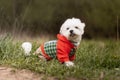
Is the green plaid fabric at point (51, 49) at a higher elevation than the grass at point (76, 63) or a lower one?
higher

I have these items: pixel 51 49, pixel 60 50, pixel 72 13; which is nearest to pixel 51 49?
pixel 51 49

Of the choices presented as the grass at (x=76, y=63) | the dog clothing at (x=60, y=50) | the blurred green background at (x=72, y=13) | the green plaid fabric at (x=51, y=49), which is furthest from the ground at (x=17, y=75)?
the blurred green background at (x=72, y=13)

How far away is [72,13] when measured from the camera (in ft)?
71.7

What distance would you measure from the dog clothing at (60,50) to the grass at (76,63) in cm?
15

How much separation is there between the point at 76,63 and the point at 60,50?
0.52 meters

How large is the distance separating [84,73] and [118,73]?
61 cm

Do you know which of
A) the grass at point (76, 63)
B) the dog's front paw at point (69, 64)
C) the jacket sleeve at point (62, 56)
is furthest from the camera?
the jacket sleeve at point (62, 56)

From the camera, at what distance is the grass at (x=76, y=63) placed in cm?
834

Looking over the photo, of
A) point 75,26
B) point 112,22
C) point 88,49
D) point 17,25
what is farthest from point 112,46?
point 112,22

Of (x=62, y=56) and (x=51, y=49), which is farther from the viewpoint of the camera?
(x=51, y=49)

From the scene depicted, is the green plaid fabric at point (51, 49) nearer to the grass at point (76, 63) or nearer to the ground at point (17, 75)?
the grass at point (76, 63)

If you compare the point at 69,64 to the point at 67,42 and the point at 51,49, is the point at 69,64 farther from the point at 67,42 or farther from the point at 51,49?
the point at 51,49

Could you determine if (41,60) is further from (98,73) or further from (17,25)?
(17,25)

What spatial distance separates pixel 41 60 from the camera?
9344 millimetres
